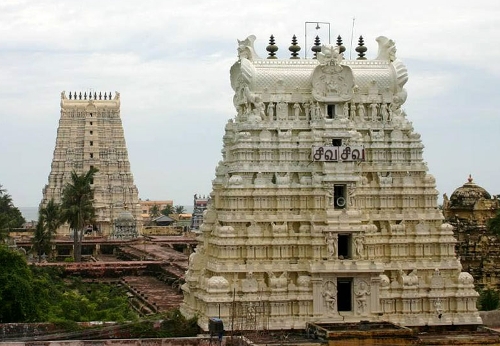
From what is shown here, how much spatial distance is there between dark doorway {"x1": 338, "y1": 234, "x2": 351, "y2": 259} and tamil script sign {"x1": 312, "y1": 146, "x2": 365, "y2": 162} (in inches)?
117

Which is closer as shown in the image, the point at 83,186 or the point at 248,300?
the point at 248,300

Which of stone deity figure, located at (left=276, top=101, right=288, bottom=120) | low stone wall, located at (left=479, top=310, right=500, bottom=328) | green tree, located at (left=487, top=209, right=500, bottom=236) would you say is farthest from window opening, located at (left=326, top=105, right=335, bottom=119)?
green tree, located at (left=487, top=209, right=500, bottom=236)

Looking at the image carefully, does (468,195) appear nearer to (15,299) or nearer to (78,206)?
(78,206)

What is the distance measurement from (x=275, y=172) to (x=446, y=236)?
734cm

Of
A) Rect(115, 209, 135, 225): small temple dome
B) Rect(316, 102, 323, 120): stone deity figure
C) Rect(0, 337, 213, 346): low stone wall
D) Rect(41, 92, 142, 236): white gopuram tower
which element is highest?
Rect(41, 92, 142, 236): white gopuram tower

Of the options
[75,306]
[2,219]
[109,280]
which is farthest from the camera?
[109,280]

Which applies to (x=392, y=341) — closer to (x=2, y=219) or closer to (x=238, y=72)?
(x=238, y=72)

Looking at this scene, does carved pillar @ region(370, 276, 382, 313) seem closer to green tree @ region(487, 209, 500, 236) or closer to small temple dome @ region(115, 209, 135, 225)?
green tree @ region(487, 209, 500, 236)

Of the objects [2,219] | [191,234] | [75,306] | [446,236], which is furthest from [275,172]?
[191,234]

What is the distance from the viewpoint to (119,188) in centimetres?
11694

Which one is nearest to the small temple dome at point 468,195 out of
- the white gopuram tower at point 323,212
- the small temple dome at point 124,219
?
the white gopuram tower at point 323,212

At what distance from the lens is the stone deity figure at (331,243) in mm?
38531

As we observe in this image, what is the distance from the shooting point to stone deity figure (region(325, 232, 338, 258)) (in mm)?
38531

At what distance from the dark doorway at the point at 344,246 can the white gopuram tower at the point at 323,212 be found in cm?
4
